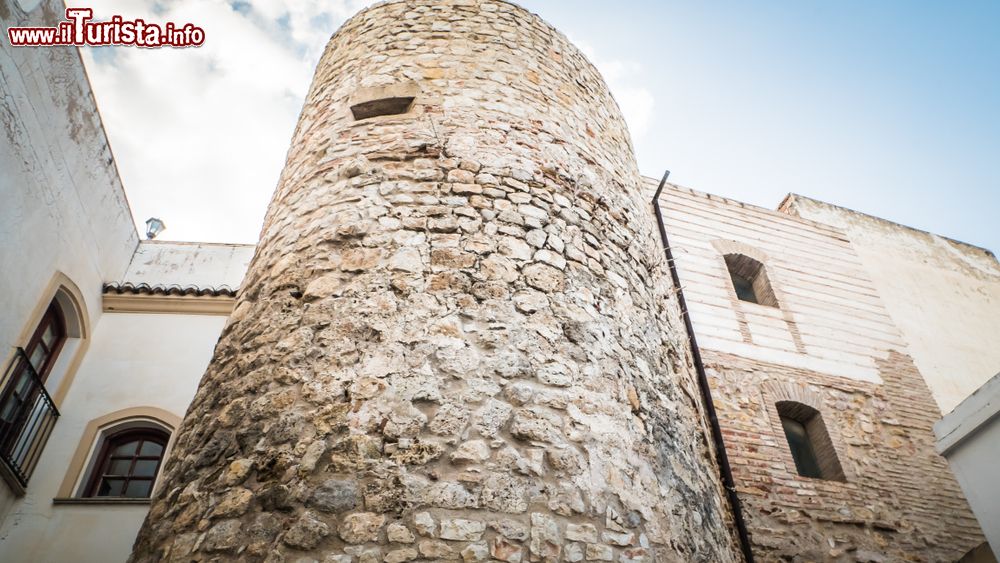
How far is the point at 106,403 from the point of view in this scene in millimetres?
6582

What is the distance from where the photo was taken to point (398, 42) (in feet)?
15.1

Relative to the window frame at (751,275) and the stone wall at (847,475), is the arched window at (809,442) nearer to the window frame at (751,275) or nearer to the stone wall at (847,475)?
the stone wall at (847,475)

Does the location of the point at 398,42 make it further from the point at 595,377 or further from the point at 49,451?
the point at 49,451

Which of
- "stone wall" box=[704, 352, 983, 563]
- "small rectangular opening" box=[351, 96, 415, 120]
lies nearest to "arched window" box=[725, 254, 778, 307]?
"stone wall" box=[704, 352, 983, 563]

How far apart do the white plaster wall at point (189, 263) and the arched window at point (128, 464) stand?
239 cm

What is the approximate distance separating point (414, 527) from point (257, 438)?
840 mm

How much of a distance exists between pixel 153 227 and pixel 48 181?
3619 millimetres

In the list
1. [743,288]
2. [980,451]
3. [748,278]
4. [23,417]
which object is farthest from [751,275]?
[23,417]

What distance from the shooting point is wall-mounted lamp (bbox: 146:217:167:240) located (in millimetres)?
9797

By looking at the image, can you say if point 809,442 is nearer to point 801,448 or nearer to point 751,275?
point 801,448

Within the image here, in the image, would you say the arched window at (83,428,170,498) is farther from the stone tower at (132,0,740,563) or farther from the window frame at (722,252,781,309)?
the window frame at (722,252,781,309)

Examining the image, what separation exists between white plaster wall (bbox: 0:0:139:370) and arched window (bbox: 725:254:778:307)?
7726mm

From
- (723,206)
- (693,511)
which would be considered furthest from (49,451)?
(723,206)

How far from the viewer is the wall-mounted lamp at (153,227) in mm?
9797
